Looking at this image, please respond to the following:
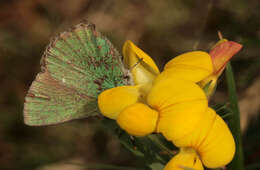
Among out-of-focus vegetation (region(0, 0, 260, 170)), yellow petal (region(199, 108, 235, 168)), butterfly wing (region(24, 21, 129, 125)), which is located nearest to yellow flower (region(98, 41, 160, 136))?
butterfly wing (region(24, 21, 129, 125))

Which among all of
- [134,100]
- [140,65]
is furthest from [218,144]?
[140,65]

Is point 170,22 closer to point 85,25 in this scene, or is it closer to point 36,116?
point 85,25

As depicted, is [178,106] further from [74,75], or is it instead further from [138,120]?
[74,75]

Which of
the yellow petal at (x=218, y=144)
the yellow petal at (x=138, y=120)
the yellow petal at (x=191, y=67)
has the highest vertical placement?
the yellow petal at (x=191, y=67)

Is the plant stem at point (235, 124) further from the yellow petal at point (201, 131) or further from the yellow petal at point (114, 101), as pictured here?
the yellow petal at point (114, 101)

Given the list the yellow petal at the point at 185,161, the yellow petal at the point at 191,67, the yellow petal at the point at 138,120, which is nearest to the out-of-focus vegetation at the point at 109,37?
the yellow petal at the point at 191,67
